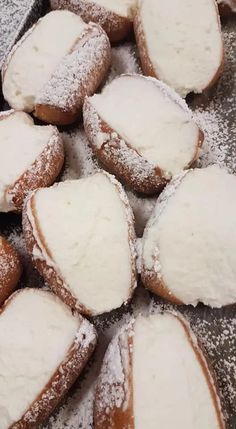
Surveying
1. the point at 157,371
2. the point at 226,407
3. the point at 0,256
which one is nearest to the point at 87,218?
the point at 0,256

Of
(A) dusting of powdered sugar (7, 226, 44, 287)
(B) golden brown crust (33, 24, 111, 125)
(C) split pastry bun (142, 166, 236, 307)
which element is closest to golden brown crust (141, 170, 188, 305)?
(C) split pastry bun (142, 166, 236, 307)

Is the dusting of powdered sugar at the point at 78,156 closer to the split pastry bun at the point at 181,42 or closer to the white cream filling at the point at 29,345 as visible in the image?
the split pastry bun at the point at 181,42

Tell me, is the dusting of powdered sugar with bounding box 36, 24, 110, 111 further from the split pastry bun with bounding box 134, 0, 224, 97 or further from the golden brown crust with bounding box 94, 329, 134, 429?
the golden brown crust with bounding box 94, 329, 134, 429

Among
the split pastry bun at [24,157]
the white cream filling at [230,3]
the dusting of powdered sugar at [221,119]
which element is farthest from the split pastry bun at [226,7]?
the split pastry bun at [24,157]

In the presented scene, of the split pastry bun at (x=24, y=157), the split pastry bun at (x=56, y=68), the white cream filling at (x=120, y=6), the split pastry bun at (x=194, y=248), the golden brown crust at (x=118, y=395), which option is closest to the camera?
the golden brown crust at (x=118, y=395)

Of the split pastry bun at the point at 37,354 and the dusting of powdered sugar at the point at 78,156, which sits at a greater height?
the dusting of powdered sugar at the point at 78,156

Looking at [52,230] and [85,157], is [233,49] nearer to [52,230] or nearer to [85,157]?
[85,157]

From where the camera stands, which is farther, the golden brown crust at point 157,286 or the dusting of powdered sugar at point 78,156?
the dusting of powdered sugar at point 78,156
